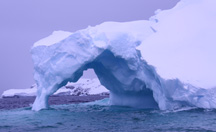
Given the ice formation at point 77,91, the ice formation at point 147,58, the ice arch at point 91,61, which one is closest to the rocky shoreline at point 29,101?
the ice arch at point 91,61

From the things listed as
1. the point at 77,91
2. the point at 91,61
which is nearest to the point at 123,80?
the point at 91,61

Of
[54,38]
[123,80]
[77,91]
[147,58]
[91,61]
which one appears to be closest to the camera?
[147,58]

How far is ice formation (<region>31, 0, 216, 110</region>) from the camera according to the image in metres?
13.4

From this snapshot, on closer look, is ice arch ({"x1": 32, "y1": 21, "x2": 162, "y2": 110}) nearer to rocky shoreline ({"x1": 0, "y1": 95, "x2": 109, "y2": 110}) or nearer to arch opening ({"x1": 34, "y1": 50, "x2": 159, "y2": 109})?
arch opening ({"x1": 34, "y1": 50, "x2": 159, "y2": 109})

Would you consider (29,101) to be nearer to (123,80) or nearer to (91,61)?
(123,80)

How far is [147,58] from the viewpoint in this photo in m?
14.6

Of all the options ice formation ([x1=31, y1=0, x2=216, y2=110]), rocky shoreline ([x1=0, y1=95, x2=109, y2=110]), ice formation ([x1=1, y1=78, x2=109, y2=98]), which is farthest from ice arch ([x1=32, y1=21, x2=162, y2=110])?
ice formation ([x1=1, y1=78, x2=109, y2=98])

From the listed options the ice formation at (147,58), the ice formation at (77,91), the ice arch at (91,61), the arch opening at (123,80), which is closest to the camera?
the ice formation at (147,58)

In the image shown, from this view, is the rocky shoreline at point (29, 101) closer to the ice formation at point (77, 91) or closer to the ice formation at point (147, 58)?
the ice formation at point (147, 58)

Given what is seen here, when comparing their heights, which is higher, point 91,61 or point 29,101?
point 91,61

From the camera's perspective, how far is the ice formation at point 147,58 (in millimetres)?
13398

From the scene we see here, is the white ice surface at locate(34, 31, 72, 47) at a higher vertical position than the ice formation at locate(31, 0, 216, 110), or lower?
higher

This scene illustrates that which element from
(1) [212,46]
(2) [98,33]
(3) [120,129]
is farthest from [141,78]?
(3) [120,129]

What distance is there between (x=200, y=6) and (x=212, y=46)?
3531 millimetres
